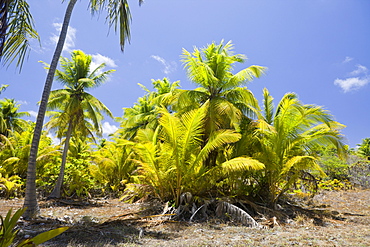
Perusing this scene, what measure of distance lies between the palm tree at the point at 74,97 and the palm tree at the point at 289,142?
9.26 metres

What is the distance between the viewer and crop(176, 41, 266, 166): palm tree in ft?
30.6

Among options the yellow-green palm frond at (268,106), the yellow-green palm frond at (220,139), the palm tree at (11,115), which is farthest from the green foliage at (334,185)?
the palm tree at (11,115)

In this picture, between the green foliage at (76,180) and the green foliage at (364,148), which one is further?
the green foliage at (364,148)

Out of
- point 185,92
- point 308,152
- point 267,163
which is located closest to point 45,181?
point 185,92

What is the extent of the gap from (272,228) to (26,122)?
88.1ft

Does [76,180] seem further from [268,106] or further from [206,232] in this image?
[268,106]

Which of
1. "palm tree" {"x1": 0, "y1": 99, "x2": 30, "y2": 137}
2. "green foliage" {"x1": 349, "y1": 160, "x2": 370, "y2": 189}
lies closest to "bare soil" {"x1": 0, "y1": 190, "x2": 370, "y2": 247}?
"green foliage" {"x1": 349, "y1": 160, "x2": 370, "y2": 189}

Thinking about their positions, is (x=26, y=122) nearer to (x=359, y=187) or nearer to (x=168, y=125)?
(x=168, y=125)

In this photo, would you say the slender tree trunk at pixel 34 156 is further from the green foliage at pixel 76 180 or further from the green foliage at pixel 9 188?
the green foliage at pixel 9 188

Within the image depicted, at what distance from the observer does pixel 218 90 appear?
9.97 m

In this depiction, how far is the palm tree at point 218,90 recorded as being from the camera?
9.32m

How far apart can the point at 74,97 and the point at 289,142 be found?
1108 centimetres

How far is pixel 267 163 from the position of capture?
8242mm

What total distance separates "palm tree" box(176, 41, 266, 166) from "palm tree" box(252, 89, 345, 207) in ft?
4.15
